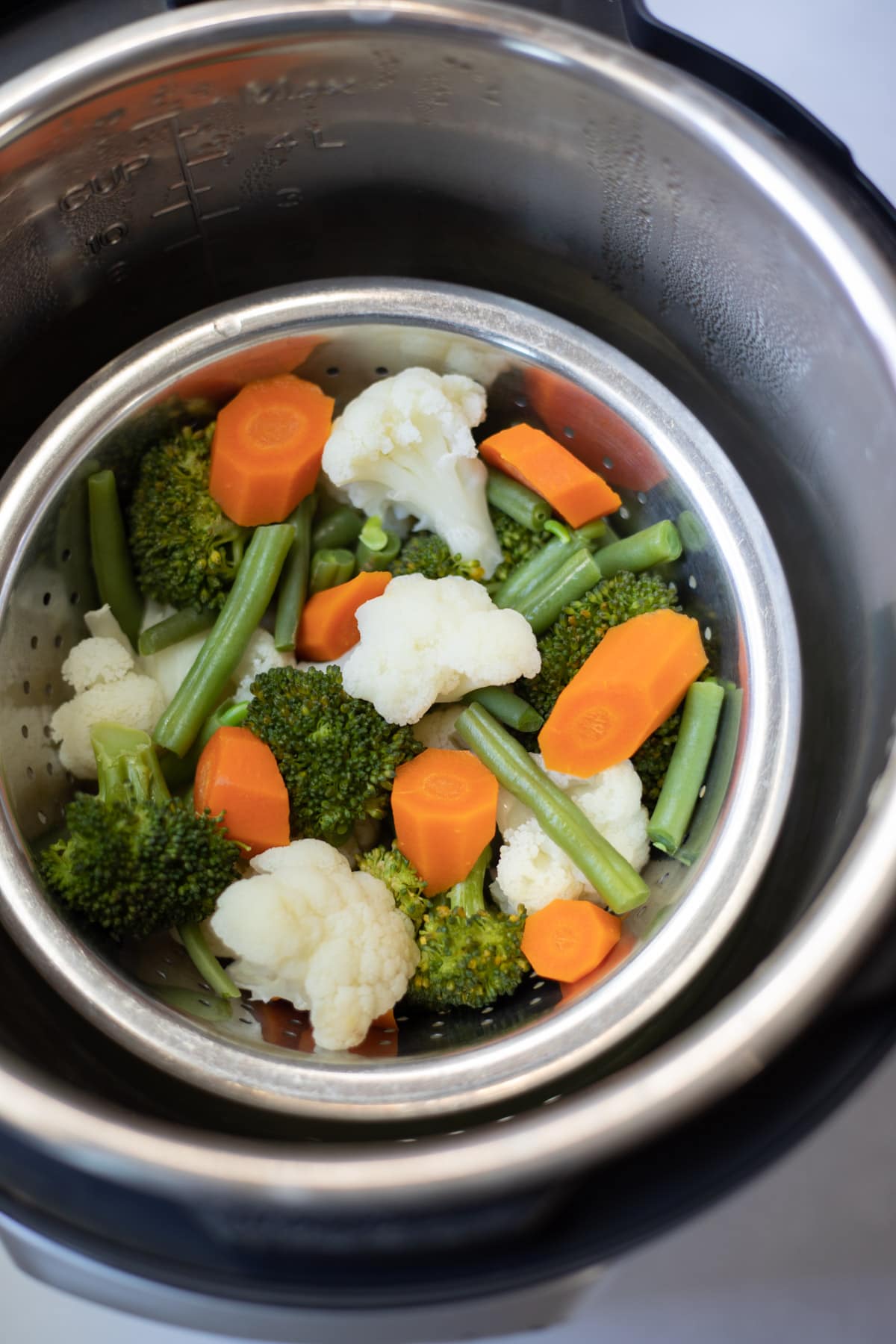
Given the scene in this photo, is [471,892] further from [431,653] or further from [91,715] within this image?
[91,715]

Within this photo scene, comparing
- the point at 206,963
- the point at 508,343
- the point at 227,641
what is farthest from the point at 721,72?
the point at 206,963

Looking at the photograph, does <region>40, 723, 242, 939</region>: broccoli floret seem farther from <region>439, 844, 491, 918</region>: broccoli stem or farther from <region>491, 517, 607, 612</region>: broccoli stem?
<region>491, 517, 607, 612</region>: broccoli stem

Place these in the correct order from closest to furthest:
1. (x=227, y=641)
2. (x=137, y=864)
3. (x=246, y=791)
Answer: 1. (x=137, y=864)
2. (x=246, y=791)
3. (x=227, y=641)

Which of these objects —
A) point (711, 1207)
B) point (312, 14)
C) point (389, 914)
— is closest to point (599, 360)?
point (312, 14)

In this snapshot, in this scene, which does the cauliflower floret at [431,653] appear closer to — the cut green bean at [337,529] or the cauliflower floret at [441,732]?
the cauliflower floret at [441,732]

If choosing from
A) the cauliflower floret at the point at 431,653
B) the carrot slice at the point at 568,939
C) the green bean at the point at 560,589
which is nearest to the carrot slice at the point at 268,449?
the cauliflower floret at the point at 431,653

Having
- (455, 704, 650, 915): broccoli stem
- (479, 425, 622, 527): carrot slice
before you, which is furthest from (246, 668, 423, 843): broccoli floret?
(479, 425, 622, 527): carrot slice
